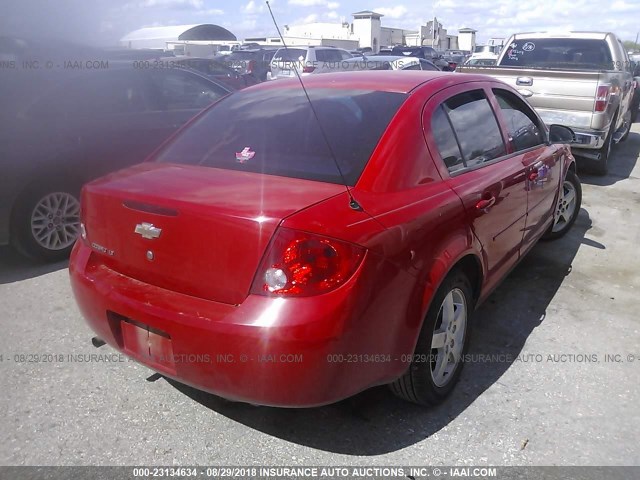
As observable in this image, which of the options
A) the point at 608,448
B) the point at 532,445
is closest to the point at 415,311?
the point at 532,445

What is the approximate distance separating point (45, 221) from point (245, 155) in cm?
258

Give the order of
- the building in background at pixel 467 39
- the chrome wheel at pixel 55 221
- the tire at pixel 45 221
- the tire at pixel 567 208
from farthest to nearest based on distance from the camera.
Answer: the building in background at pixel 467 39 < the tire at pixel 567 208 < the chrome wheel at pixel 55 221 < the tire at pixel 45 221

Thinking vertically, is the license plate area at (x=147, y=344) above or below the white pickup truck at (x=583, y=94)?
below

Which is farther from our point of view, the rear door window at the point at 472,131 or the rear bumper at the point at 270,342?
the rear door window at the point at 472,131

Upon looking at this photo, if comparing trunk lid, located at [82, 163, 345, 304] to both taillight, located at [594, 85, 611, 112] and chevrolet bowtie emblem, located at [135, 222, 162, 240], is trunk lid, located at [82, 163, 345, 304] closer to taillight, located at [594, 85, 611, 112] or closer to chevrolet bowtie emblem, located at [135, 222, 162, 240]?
chevrolet bowtie emblem, located at [135, 222, 162, 240]

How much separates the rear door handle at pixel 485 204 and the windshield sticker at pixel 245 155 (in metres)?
1.18

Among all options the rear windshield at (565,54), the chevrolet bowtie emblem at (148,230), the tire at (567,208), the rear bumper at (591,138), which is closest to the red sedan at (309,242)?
the chevrolet bowtie emblem at (148,230)

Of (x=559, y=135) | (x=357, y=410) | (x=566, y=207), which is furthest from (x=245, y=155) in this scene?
(x=566, y=207)

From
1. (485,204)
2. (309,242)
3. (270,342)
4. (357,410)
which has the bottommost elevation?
(357,410)

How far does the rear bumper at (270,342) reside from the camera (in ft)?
6.86

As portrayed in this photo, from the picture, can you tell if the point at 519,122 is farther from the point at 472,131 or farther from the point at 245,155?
the point at 245,155

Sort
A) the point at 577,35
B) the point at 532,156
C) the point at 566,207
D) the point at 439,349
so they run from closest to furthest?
1. the point at 439,349
2. the point at 532,156
3. the point at 566,207
4. the point at 577,35

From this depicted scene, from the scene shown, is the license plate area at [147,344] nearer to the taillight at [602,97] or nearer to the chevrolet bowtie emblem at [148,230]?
the chevrolet bowtie emblem at [148,230]

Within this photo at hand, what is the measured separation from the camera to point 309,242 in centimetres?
212
